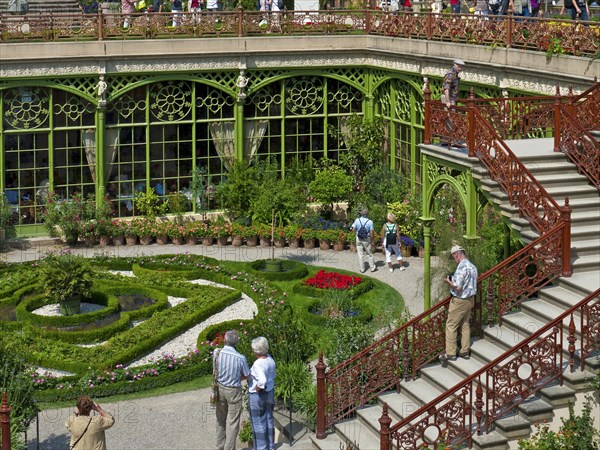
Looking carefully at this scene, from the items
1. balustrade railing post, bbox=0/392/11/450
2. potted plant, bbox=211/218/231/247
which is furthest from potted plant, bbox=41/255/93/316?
balustrade railing post, bbox=0/392/11/450

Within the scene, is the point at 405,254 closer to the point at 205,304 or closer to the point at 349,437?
the point at 205,304

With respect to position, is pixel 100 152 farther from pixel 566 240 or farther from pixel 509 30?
pixel 566 240

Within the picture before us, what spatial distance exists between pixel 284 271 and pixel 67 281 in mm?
4798

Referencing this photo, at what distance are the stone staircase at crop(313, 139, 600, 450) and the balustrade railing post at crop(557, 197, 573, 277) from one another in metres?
0.11

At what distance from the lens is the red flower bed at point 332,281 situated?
23.8 metres

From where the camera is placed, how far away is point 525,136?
20.3 meters

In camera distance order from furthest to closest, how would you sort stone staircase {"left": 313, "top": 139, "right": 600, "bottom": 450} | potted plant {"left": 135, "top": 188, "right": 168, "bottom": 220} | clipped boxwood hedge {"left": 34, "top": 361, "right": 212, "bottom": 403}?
1. potted plant {"left": 135, "top": 188, "right": 168, "bottom": 220}
2. clipped boxwood hedge {"left": 34, "top": 361, "right": 212, "bottom": 403}
3. stone staircase {"left": 313, "top": 139, "right": 600, "bottom": 450}

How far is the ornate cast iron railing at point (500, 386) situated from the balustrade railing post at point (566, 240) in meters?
1.21

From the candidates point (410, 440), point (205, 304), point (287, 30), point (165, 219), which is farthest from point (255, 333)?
point (287, 30)

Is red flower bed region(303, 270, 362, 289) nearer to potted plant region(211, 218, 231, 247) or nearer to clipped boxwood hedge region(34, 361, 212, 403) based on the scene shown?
potted plant region(211, 218, 231, 247)

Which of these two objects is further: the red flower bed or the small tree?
the small tree

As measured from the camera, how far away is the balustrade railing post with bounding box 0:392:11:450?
1456cm

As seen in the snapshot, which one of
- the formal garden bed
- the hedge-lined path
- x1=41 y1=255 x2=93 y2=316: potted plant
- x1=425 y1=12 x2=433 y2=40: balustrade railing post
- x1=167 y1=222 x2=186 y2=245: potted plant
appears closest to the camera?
the hedge-lined path

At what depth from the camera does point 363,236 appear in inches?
984
